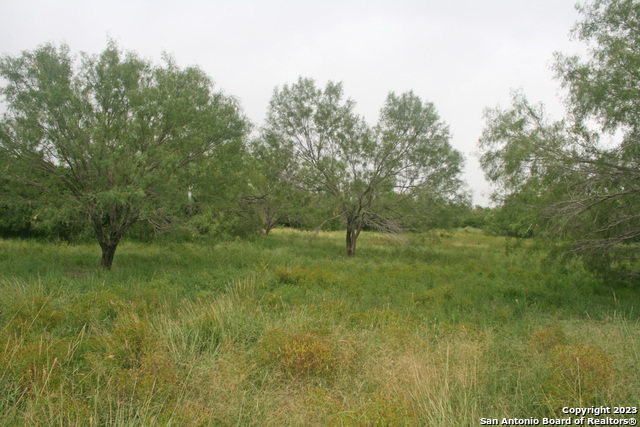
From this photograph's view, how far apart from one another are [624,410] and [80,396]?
505cm

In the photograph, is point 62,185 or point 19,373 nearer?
point 19,373

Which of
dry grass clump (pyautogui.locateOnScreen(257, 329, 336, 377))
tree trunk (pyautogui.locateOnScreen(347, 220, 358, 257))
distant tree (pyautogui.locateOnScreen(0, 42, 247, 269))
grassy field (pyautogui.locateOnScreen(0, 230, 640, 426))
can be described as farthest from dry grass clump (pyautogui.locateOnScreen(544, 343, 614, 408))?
tree trunk (pyautogui.locateOnScreen(347, 220, 358, 257))

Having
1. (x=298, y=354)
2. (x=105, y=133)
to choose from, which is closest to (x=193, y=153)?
(x=105, y=133)

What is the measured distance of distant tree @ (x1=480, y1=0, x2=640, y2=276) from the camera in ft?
25.4

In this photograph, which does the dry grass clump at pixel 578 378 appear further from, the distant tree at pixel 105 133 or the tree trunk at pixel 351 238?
the tree trunk at pixel 351 238

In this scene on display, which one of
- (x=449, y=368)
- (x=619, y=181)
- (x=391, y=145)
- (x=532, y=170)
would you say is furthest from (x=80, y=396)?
(x=391, y=145)

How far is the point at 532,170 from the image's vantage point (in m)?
8.70

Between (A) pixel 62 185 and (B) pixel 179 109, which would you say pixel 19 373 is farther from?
(A) pixel 62 185

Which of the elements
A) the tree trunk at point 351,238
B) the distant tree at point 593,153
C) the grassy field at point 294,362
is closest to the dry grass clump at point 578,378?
the grassy field at point 294,362

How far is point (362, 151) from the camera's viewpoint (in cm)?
1727

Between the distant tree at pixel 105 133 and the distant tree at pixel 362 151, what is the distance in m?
6.82

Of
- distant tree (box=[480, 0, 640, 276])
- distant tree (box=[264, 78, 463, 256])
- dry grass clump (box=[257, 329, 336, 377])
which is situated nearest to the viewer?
dry grass clump (box=[257, 329, 336, 377])

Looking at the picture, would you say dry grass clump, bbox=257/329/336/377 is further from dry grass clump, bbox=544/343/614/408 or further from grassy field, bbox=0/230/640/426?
dry grass clump, bbox=544/343/614/408

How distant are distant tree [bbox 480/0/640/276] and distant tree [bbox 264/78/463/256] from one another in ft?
24.6
